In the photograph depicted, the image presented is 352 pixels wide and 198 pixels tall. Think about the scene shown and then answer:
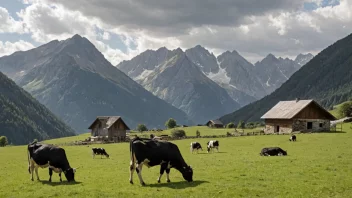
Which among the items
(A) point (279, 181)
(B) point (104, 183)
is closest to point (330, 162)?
(A) point (279, 181)

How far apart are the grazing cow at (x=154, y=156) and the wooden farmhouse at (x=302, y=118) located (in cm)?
6766

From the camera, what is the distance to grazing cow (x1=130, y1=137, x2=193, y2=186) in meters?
23.1

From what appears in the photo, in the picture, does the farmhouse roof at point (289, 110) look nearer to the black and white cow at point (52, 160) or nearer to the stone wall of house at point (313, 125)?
the stone wall of house at point (313, 125)

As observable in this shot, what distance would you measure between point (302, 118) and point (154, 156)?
72.1 meters

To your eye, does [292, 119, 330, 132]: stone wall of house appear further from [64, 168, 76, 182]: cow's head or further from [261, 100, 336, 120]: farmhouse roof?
[64, 168, 76, 182]: cow's head

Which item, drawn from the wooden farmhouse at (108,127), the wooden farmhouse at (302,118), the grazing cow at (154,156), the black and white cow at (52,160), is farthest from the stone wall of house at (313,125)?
the black and white cow at (52,160)

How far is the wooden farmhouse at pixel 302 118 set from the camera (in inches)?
3442

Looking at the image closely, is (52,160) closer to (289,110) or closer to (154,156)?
(154,156)

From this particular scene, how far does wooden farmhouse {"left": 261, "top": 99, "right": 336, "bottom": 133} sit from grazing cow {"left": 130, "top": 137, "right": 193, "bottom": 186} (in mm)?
67656

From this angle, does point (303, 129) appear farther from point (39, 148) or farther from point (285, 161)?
point (39, 148)

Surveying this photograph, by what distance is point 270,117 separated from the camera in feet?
307

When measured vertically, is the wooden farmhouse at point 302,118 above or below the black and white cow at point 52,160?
above

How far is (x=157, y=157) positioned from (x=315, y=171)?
1192 cm

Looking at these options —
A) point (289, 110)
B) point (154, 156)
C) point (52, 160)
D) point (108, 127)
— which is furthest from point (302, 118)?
point (52, 160)
